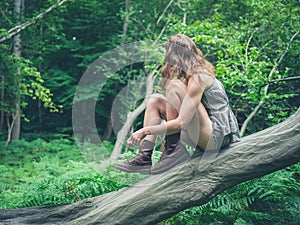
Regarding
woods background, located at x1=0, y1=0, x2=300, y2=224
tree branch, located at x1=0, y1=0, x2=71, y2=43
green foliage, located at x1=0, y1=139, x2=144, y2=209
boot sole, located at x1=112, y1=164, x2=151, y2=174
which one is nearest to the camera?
boot sole, located at x1=112, y1=164, x2=151, y2=174

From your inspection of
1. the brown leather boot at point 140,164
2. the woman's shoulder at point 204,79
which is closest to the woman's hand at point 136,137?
the brown leather boot at point 140,164

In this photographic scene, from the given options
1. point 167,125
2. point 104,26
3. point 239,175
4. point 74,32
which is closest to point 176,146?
point 167,125

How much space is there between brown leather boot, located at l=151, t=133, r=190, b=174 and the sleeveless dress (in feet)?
1.02

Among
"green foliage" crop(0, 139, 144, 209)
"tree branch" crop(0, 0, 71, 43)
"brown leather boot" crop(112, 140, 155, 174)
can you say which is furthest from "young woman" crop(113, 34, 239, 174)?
"tree branch" crop(0, 0, 71, 43)

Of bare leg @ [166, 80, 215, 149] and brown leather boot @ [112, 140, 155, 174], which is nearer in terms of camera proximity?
bare leg @ [166, 80, 215, 149]

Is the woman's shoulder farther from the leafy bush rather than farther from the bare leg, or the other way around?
the leafy bush

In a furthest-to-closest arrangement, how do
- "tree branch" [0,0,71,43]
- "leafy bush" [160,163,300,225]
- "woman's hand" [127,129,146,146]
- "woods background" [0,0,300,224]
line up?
"tree branch" [0,0,71,43] → "woods background" [0,0,300,224] → "leafy bush" [160,163,300,225] → "woman's hand" [127,129,146,146]

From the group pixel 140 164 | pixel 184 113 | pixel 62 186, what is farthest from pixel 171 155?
pixel 62 186

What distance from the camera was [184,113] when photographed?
119 inches

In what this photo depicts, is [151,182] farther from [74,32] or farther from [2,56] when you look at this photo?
[74,32]

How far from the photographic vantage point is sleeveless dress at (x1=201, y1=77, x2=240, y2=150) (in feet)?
10.6

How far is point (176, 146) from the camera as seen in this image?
336 centimetres

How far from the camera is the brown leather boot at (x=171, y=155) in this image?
3318 millimetres

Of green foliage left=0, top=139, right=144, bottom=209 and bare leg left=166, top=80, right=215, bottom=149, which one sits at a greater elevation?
bare leg left=166, top=80, right=215, bottom=149
